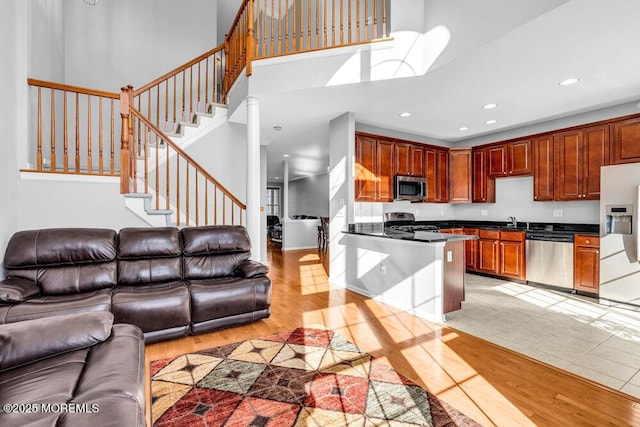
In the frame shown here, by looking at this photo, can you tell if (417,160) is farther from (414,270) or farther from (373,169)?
(414,270)

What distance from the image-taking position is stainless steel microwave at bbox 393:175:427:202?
5.03 meters

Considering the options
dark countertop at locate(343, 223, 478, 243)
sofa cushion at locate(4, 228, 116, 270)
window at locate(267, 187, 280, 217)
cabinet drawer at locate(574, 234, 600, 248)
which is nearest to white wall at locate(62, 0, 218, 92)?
sofa cushion at locate(4, 228, 116, 270)

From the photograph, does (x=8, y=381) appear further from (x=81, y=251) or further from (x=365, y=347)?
(x=365, y=347)

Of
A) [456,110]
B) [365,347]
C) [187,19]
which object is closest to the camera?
[365,347]

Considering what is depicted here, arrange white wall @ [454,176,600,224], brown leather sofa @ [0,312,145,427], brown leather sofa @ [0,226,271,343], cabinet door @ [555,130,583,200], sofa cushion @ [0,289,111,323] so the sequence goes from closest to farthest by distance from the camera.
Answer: brown leather sofa @ [0,312,145,427] < sofa cushion @ [0,289,111,323] < brown leather sofa @ [0,226,271,343] < cabinet door @ [555,130,583,200] < white wall @ [454,176,600,224]

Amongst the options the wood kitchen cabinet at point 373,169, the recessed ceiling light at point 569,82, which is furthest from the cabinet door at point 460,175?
the recessed ceiling light at point 569,82

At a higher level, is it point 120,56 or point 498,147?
point 120,56

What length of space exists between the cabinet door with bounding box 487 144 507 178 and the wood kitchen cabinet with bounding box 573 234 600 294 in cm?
169

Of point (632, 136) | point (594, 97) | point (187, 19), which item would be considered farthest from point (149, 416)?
point (187, 19)

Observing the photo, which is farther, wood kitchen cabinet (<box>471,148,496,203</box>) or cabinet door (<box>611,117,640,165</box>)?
wood kitchen cabinet (<box>471,148,496,203</box>)

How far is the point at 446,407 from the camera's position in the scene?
5.84ft

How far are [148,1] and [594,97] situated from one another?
752cm

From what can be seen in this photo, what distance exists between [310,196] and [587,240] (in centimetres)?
A: 992

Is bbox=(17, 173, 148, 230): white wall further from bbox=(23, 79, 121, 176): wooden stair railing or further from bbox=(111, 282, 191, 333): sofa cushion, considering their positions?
bbox=(111, 282, 191, 333): sofa cushion
